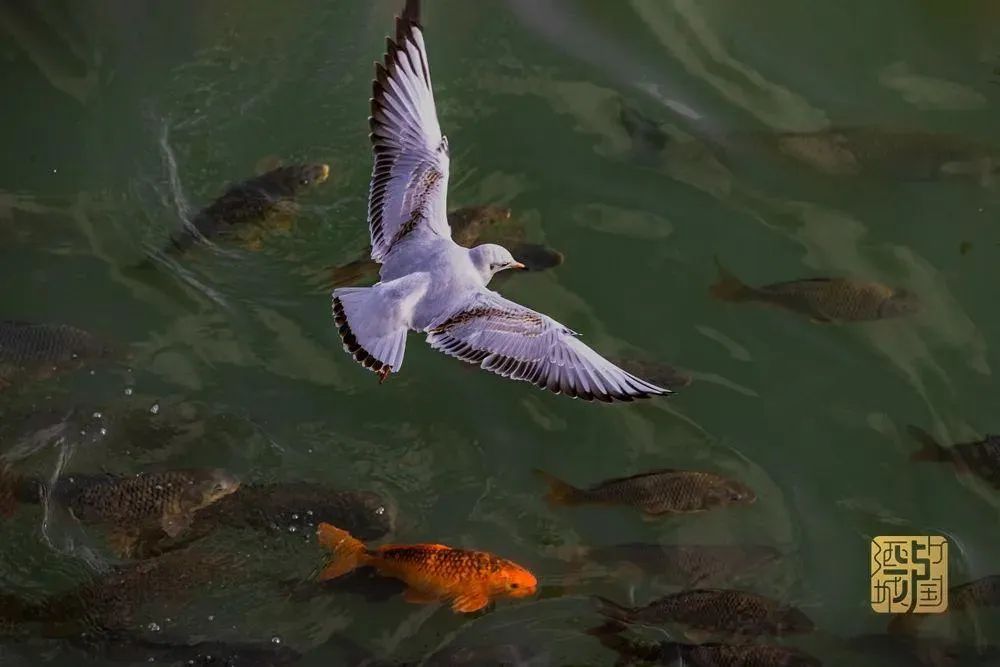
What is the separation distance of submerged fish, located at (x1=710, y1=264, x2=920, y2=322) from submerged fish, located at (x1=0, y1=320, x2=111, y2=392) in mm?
3652

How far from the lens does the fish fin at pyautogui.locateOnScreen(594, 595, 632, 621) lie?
5912mm

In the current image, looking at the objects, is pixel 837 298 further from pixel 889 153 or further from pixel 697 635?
→ pixel 697 635

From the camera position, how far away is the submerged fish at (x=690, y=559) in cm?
597

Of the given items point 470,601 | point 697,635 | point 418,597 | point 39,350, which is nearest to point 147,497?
point 39,350

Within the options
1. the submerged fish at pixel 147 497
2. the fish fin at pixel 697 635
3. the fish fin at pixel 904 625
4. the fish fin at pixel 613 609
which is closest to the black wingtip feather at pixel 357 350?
the submerged fish at pixel 147 497

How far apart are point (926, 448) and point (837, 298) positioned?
990 millimetres

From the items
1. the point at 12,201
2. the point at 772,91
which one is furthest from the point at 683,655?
the point at 12,201

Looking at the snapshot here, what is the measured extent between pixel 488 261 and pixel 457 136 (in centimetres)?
190

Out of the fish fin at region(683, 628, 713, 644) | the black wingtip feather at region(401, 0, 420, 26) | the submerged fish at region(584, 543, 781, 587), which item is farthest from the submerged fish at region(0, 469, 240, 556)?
the black wingtip feather at region(401, 0, 420, 26)

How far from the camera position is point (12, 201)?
686 cm

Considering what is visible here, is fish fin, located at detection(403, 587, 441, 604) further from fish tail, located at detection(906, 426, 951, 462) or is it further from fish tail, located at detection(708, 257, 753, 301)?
fish tail, located at detection(906, 426, 951, 462)

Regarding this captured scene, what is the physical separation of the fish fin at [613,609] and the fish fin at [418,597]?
2.77 feet

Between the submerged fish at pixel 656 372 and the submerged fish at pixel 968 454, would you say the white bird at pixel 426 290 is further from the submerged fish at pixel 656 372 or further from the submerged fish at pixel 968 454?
the submerged fish at pixel 968 454

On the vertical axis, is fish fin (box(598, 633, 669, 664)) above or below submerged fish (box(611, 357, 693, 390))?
below
